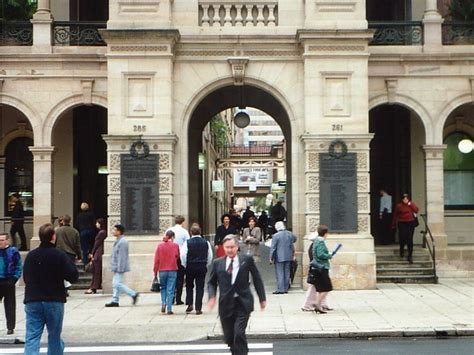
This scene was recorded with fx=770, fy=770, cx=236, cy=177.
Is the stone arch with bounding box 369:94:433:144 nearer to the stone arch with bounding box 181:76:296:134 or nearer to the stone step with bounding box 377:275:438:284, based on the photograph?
the stone arch with bounding box 181:76:296:134

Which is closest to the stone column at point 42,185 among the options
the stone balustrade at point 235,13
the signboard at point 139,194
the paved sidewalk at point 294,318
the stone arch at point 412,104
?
the paved sidewalk at point 294,318

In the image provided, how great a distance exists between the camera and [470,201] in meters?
23.4

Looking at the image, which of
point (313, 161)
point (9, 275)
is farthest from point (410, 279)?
point (9, 275)

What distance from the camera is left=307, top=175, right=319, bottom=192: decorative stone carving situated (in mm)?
19031

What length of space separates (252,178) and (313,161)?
58659 millimetres

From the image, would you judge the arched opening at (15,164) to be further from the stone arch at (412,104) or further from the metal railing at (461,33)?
the metal railing at (461,33)

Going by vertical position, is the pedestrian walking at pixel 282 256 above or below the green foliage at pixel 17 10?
below

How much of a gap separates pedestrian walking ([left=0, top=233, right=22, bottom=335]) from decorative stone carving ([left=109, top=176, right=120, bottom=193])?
5.69m

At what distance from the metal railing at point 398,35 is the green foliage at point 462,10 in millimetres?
1477

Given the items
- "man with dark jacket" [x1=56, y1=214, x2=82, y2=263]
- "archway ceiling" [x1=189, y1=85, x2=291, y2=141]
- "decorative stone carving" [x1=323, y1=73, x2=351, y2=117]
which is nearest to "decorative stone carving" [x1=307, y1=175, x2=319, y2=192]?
"decorative stone carving" [x1=323, y1=73, x2=351, y2=117]

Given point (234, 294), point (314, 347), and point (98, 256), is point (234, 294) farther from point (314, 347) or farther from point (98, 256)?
point (98, 256)

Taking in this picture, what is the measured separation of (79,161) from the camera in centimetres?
2402

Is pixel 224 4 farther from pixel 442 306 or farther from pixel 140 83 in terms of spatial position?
pixel 442 306

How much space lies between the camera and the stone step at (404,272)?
20312mm
